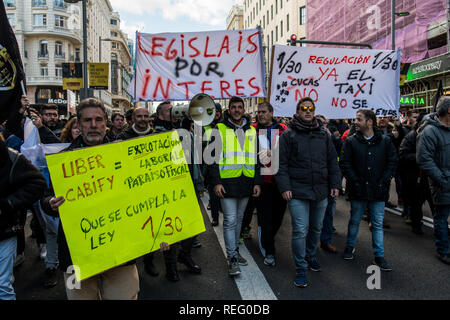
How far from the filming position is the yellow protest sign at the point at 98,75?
12930mm

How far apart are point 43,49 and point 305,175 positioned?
48.1m

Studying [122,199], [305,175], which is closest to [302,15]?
[305,175]

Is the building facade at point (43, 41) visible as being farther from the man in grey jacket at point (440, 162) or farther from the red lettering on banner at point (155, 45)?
the man in grey jacket at point (440, 162)

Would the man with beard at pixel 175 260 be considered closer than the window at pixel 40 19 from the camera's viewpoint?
Yes

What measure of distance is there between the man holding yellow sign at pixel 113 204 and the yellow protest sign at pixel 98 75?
37.4 feet

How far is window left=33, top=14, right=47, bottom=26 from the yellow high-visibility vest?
4777 centimetres

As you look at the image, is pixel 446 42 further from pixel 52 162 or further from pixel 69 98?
pixel 52 162

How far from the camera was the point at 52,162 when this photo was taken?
2115 mm

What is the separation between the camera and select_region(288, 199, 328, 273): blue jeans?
3.61 metres

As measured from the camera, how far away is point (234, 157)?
387 cm

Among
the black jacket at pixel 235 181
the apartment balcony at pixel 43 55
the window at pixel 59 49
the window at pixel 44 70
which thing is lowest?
the black jacket at pixel 235 181

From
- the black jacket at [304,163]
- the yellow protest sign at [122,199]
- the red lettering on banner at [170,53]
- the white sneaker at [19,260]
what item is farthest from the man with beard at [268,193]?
the white sneaker at [19,260]

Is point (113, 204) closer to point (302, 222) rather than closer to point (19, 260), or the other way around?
point (302, 222)
